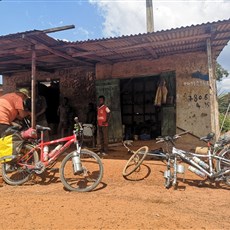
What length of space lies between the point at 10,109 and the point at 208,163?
13.7ft

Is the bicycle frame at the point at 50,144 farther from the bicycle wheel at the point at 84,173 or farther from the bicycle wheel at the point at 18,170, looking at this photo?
the bicycle wheel at the point at 84,173

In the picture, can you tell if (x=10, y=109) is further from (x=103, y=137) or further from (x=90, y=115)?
(x=90, y=115)

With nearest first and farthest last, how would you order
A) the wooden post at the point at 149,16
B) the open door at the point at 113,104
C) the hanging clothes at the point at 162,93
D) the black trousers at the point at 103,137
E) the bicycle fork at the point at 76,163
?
the bicycle fork at the point at 76,163 < the black trousers at the point at 103,137 < the hanging clothes at the point at 162,93 < the open door at the point at 113,104 < the wooden post at the point at 149,16

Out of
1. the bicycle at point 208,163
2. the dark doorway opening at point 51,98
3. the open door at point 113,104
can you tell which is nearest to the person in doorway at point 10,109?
the bicycle at point 208,163

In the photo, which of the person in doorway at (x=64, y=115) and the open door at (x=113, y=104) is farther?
the person in doorway at (x=64, y=115)

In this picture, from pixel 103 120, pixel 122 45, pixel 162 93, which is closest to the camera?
pixel 122 45

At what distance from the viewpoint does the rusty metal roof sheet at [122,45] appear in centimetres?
628

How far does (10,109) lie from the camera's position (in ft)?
20.0

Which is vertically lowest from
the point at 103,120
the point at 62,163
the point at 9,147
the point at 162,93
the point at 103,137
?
the point at 62,163

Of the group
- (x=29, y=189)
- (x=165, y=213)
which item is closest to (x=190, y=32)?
(x=165, y=213)

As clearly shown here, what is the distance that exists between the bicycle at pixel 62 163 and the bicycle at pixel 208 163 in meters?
1.35

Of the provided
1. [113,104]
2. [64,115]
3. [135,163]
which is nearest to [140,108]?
[113,104]

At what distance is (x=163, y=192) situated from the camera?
5.06m

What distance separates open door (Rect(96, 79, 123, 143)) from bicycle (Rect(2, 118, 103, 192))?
13.6 feet
